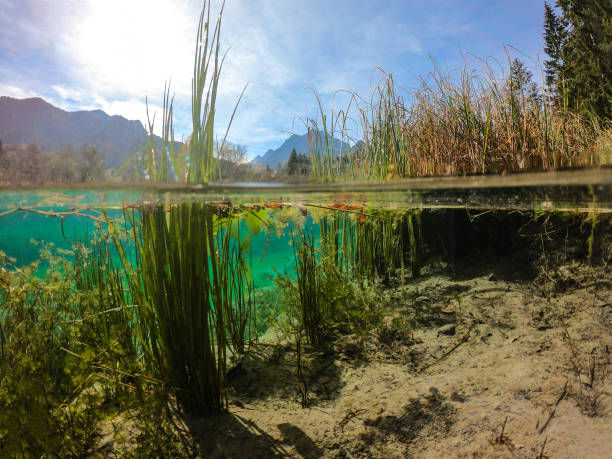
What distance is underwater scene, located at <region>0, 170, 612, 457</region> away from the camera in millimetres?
1823

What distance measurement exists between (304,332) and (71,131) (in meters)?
2.30

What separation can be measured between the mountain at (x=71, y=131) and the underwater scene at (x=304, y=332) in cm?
27

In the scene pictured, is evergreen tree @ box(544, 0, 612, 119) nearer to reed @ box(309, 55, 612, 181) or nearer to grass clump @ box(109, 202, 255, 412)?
reed @ box(309, 55, 612, 181)

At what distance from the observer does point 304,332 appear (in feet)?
10.5

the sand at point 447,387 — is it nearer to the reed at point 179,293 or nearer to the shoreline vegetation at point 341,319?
the shoreline vegetation at point 341,319

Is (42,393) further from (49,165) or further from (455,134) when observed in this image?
(455,134)

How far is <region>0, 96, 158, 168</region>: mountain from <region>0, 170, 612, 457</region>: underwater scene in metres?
0.27

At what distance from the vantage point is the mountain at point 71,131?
6.33 ft

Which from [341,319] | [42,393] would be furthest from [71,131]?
[341,319]

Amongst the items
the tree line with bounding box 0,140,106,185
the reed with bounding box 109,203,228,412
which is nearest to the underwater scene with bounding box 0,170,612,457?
the reed with bounding box 109,203,228,412

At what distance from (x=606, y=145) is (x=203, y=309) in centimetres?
459

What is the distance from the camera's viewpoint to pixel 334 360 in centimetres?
284

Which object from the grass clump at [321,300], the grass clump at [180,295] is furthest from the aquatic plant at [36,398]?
the grass clump at [321,300]

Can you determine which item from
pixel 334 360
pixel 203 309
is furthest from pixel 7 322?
pixel 334 360
